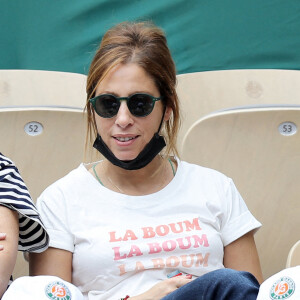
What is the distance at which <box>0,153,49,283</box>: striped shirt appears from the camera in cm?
173

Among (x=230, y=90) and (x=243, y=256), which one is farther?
(x=230, y=90)

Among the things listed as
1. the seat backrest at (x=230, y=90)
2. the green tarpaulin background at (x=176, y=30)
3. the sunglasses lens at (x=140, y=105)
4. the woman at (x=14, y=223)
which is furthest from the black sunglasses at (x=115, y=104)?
the green tarpaulin background at (x=176, y=30)

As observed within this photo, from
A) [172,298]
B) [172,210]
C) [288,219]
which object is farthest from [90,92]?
[288,219]

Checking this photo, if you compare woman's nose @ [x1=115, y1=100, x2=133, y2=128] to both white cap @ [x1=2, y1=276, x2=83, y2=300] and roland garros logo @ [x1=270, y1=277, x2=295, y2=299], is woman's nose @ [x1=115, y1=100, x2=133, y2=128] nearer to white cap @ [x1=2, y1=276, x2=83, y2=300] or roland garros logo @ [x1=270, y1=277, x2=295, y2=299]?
white cap @ [x1=2, y1=276, x2=83, y2=300]

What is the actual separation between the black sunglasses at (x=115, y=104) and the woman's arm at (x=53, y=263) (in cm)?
35

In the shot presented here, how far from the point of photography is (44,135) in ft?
7.52

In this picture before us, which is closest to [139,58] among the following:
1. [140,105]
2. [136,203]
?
[140,105]

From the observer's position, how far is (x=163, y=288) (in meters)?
1.68

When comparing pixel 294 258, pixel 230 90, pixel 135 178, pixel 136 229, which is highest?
pixel 230 90

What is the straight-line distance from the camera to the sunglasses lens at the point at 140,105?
186 centimetres

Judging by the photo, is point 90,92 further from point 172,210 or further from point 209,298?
point 209,298

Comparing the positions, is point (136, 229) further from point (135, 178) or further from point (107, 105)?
point (107, 105)

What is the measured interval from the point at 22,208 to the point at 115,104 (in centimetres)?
34

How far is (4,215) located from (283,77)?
1600mm
